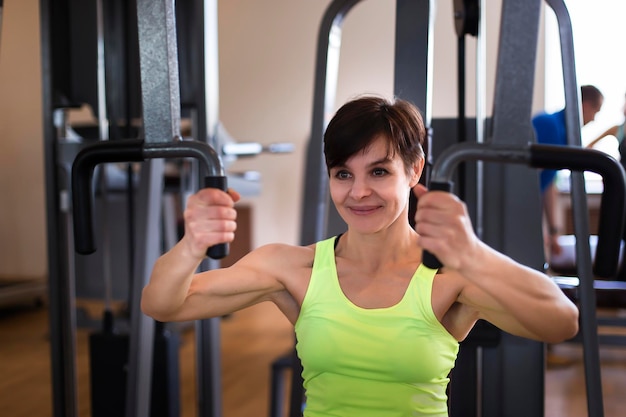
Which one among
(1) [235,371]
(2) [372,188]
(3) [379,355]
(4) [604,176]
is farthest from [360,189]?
(1) [235,371]

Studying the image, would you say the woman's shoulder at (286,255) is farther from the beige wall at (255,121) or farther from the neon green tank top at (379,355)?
the beige wall at (255,121)

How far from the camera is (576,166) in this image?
649 mm

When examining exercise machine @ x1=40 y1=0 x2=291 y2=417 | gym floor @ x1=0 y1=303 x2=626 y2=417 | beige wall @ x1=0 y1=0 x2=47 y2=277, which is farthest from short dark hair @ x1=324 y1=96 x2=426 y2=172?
beige wall @ x1=0 y1=0 x2=47 y2=277

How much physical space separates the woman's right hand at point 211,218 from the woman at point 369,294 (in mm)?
135

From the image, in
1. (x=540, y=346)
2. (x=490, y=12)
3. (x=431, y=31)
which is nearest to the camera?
(x=431, y=31)

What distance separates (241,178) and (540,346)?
1.28 m

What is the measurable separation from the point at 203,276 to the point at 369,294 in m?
0.28

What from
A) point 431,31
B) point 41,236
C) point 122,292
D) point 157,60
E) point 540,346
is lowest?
point 122,292

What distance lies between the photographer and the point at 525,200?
1.58 m

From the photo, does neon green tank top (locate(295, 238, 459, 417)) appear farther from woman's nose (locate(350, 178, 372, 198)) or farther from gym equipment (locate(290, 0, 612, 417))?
gym equipment (locate(290, 0, 612, 417))

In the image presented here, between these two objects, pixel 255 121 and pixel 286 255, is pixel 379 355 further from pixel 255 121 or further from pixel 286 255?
pixel 255 121

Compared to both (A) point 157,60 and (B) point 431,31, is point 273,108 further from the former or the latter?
(A) point 157,60

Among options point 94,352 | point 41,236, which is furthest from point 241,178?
point 41,236

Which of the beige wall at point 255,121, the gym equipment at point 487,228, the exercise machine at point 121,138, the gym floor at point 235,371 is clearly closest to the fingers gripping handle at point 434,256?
the gym equipment at point 487,228
